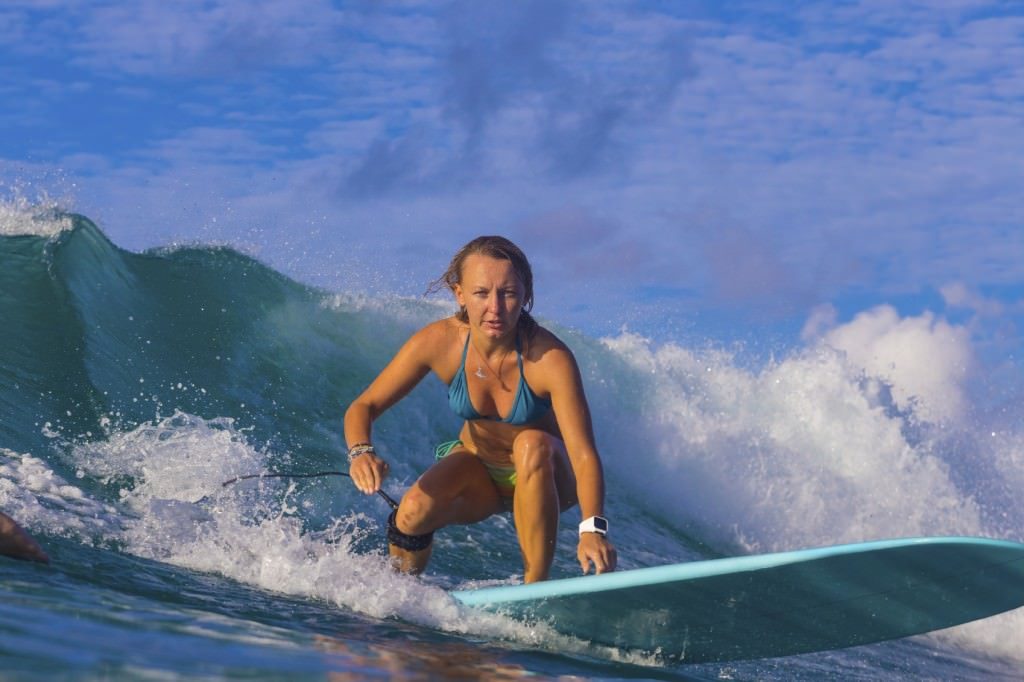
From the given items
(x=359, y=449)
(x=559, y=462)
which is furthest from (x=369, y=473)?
(x=559, y=462)

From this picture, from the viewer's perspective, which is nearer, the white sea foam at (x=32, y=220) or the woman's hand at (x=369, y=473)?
the woman's hand at (x=369, y=473)

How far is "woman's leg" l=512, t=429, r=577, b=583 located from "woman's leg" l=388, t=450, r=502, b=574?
0.29 m

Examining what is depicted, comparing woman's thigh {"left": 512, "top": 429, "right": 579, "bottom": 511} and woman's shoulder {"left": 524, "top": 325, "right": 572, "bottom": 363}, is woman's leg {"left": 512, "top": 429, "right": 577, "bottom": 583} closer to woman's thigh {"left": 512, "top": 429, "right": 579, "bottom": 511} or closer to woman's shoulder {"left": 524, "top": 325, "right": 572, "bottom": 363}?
woman's thigh {"left": 512, "top": 429, "right": 579, "bottom": 511}

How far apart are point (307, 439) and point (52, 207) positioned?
3930mm

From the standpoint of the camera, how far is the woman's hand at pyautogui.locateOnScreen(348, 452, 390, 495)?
4.38 meters

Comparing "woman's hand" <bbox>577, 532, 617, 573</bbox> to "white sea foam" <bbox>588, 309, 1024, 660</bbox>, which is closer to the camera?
"woman's hand" <bbox>577, 532, 617, 573</bbox>

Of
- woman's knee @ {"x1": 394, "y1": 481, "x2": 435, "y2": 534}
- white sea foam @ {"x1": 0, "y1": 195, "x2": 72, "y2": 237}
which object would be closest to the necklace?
woman's knee @ {"x1": 394, "y1": 481, "x2": 435, "y2": 534}

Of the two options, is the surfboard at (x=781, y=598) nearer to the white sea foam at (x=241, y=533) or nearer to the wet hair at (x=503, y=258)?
the white sea foam at (x=241, y=533)

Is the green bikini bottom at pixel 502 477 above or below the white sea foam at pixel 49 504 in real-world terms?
above

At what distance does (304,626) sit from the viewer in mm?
4020

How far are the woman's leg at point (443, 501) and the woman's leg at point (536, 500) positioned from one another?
29cm

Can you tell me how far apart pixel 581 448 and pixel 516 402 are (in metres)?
0.35

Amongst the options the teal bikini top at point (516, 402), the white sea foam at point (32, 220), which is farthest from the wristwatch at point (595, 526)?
the white sea foam at point (32, 220)

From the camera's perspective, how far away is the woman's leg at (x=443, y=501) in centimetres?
459
